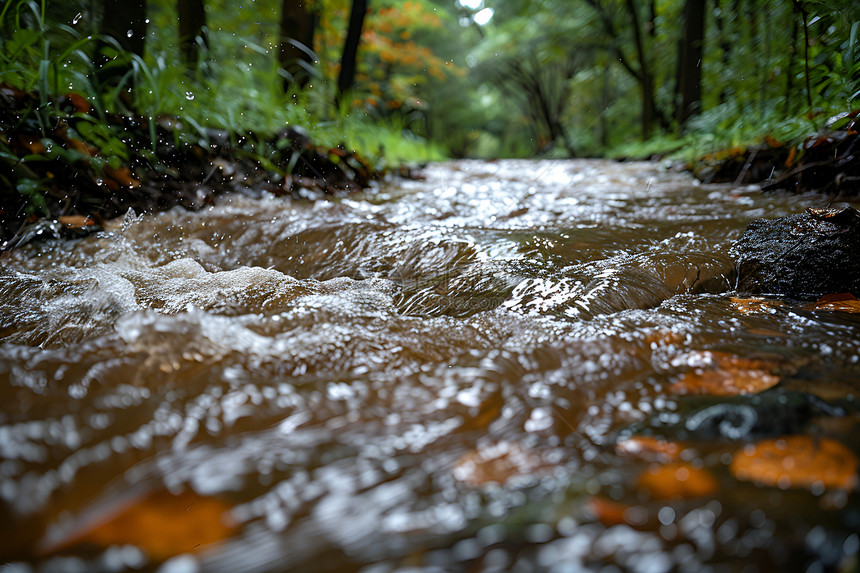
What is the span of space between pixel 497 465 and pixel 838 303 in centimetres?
137

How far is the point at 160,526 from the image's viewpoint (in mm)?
552

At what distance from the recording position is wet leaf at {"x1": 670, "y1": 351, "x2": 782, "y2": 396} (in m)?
0.84

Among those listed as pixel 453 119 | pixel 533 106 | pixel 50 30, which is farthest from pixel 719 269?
pixel 453 119

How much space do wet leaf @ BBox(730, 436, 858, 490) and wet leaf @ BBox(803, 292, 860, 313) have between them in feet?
2.88

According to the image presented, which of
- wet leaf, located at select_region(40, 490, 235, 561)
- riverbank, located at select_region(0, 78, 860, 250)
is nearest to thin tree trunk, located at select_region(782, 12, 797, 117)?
riverbank, located at select_region(0, 78, 860, 250)

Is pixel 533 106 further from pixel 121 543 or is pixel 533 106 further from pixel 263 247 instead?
pixel 121 543

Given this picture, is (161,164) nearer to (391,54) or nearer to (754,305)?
(754,305)

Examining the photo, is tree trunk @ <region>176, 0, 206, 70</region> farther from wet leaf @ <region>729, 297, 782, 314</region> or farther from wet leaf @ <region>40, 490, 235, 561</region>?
wet leaf @ <region>729, 297, 782, 314</region>

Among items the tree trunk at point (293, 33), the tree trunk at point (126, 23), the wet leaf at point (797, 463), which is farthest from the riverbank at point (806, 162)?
the tree trunk at point (126, 23)

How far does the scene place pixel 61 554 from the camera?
50cm

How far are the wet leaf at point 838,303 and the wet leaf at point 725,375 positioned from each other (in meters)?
0.58

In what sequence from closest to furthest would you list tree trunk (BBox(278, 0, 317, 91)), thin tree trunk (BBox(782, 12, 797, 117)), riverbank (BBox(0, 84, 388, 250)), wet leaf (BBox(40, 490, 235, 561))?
wet leaf (BBox(40, 490, 235, 561)) → riverbank (BBox(0, 84, 388, 250)) → thin tree trunk (BBox(782, 12, 797, 117)) → tree trunk (BBox(278, 0, 317, 91))

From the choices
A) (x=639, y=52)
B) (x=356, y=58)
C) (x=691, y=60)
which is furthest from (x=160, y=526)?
(x=639, y=52)

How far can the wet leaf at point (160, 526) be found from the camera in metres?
0.52
